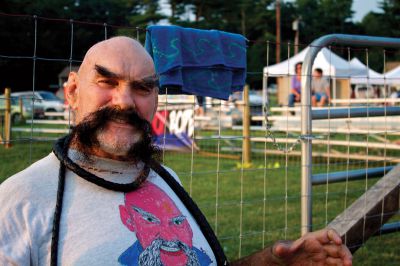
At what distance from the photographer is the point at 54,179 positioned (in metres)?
1.91

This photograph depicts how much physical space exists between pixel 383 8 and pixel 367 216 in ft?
268

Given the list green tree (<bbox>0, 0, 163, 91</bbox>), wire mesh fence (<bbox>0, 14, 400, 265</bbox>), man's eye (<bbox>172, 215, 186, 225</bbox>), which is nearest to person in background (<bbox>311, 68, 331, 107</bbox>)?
wire mesh fence (<bbox>0, 14, 400, 265</bbox>)

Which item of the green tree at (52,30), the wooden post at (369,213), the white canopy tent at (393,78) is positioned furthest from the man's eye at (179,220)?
the green tree at (52,30)

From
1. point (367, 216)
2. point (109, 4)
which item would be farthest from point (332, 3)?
point (367, 216)

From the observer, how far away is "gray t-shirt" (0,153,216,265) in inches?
69.9

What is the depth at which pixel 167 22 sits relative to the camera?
4584cm

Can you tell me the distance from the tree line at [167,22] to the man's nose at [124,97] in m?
27.5

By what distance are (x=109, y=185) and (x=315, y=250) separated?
69cm

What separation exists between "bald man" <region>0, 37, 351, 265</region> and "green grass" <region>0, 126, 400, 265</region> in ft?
3.89

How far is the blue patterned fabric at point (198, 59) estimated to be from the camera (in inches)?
127

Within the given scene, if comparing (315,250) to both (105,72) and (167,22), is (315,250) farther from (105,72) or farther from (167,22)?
(167,22)

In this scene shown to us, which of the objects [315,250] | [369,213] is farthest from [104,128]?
[369,213]

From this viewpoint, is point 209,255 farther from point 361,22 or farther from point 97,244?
point 361,22

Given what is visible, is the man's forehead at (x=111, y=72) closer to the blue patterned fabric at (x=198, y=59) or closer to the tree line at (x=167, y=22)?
the blue patterned fabric at (x=198, y=59)
